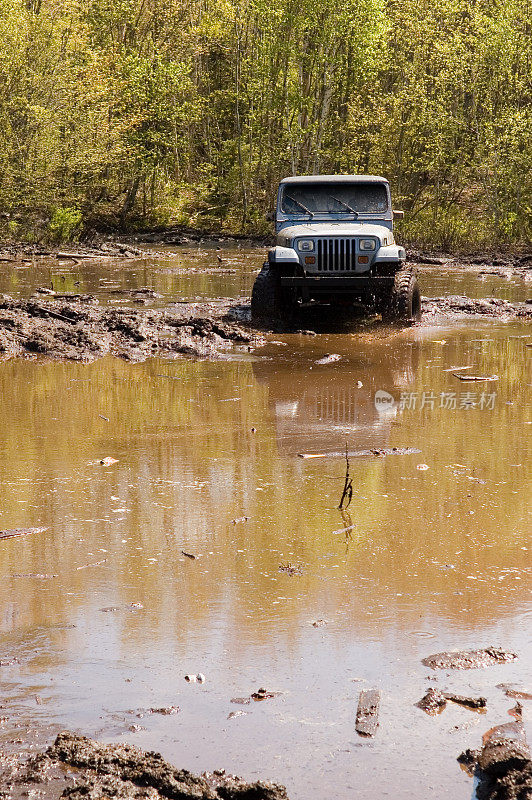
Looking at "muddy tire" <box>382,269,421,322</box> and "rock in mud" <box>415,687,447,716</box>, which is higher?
"muddy tire" <box>382,269,421,322</box>

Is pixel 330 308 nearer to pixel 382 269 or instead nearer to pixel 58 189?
pixel 382 269

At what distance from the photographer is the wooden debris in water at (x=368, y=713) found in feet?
9.77

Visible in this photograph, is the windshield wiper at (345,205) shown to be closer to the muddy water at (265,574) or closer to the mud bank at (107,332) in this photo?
the mud bank at (107,332)

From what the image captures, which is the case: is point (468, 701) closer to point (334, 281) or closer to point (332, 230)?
point (334, 281)

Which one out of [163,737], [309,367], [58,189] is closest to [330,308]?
[309,367]

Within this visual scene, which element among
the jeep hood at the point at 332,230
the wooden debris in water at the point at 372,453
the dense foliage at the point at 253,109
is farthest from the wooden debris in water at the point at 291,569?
the dense foliage at the point at 253,109

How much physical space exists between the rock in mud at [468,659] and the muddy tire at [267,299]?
894 cm

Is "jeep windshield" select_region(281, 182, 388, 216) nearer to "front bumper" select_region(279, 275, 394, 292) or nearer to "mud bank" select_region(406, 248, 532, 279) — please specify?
"front bumper" select_region(279, 275, 394, 292)

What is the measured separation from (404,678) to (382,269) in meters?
9.01

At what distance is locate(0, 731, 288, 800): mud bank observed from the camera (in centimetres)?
256

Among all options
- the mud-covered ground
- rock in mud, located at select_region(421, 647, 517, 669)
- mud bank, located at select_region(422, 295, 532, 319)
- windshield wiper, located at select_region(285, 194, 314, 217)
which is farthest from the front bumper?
rock in mud, located at select_region(421, 647, 517, 669)

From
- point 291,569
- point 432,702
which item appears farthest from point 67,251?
point 432,702

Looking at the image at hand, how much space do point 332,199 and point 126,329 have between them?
3527 mm

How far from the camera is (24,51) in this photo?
83.4 ft
